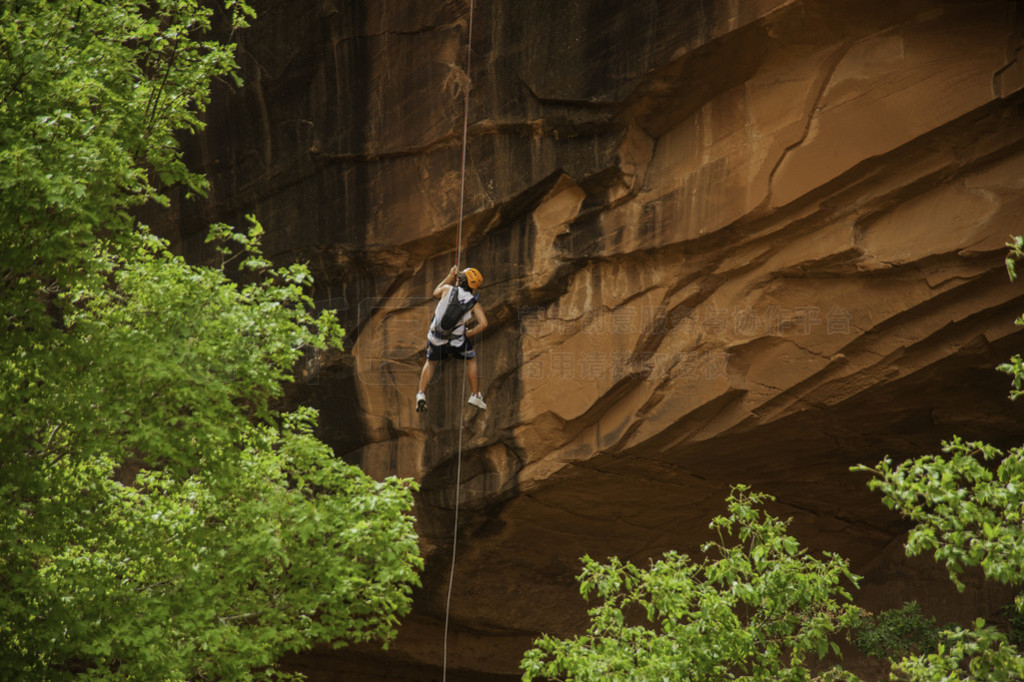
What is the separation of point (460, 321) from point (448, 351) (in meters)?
0.63

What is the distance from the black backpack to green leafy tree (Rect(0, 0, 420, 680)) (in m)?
2.57

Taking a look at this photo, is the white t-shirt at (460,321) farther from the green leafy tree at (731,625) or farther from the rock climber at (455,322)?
the green leafy tree at (731,625)

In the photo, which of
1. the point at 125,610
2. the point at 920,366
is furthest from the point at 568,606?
the point at 125,610

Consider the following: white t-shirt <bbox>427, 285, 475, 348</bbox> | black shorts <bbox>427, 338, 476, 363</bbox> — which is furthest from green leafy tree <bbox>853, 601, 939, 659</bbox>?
white t-shirt <bbox>427, 285, 475, 348</bbox>

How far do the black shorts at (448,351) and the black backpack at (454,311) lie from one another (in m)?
0.41

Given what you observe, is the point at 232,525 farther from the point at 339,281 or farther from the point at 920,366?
the point at 920,366

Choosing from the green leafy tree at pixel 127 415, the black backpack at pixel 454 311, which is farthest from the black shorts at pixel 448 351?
the green leafy tree at pixel 127 415

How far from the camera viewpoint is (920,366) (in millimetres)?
12867

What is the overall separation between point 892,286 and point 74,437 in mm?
9683

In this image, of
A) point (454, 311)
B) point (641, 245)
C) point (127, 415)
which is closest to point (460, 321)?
point (454, 311)

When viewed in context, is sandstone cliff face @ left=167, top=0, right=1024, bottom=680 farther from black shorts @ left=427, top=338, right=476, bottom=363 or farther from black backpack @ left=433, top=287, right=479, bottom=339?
black backpack @ left=433, top=287, right=479, bottom=339

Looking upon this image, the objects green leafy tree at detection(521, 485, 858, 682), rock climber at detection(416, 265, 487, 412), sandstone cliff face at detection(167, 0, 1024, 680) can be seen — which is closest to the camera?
green leafy tree at detection(521, 485, 858, 682)

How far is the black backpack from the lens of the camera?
12.9 metres

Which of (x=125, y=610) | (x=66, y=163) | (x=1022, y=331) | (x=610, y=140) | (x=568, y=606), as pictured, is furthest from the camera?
(x=568, y=606)
